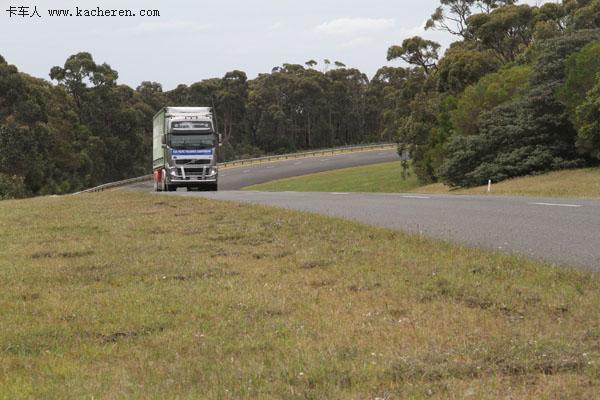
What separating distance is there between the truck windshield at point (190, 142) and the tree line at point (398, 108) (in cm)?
1494

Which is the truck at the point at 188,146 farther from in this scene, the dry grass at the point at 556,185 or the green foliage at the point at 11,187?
the green foliage at the point at 11,187

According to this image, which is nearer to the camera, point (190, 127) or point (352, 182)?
point (190, 127)

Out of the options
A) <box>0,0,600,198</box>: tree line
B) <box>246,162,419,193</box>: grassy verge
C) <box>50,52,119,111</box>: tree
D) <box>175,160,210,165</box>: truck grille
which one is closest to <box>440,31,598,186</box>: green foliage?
<box>0,0,600,198</box>: tree line

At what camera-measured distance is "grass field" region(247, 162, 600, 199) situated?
27406 mm

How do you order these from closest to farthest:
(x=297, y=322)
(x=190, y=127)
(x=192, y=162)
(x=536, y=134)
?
(x=297, y=322)
(x=190, y=127)
(x=192, y=162)
(x=536, y=134)

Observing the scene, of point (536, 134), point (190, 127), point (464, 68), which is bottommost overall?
point (536, 134)

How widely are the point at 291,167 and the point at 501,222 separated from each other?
209ft

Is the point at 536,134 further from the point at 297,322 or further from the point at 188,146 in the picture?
the point at 297,322

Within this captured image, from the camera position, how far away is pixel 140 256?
9.91 m

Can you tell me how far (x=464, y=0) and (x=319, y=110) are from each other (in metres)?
46.9

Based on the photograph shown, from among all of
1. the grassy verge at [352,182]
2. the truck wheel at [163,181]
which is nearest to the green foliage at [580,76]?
the truck wheel at [163,181]

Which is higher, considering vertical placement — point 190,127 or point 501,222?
point 190,127

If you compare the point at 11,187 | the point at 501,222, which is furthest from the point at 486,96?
the point at 11,187

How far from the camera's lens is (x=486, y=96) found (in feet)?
137
